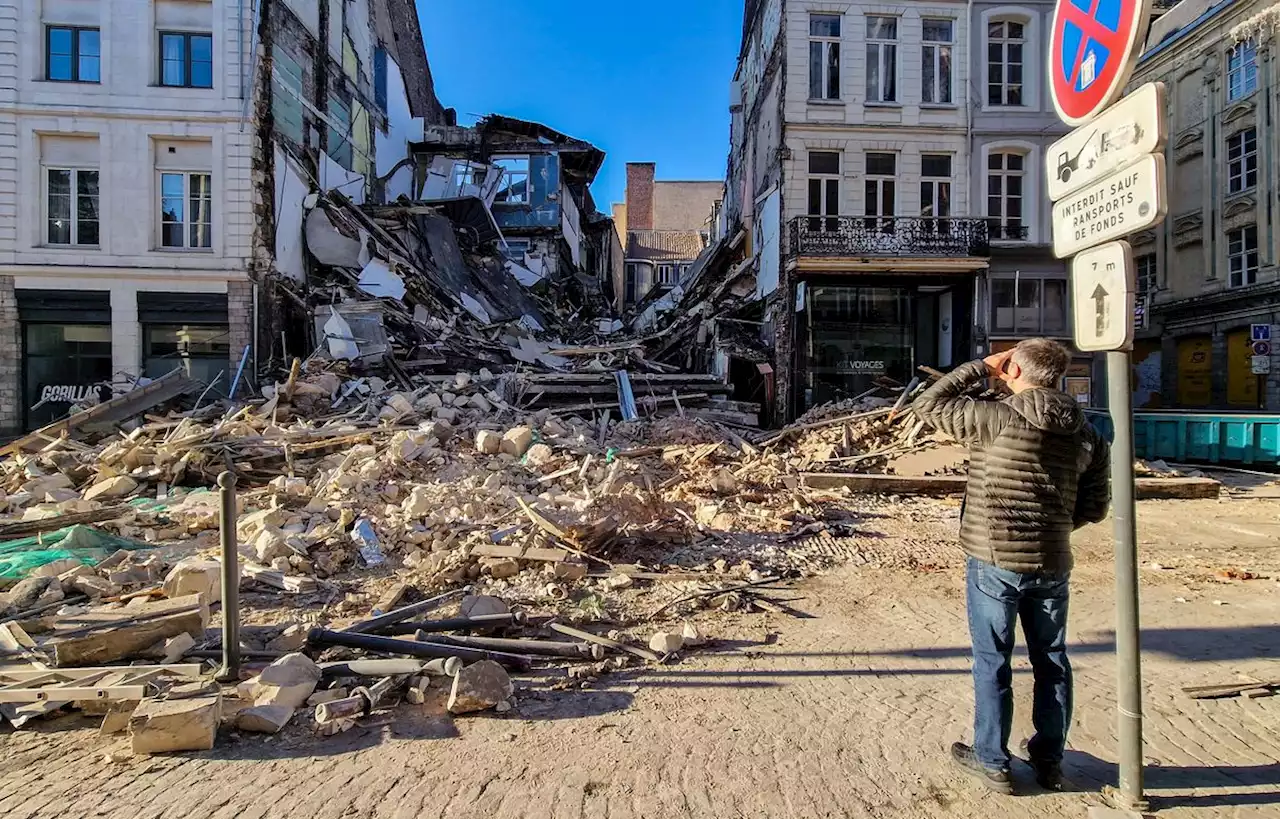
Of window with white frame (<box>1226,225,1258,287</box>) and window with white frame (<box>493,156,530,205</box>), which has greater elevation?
window with white frame (<box>493,156,530,205</box>)

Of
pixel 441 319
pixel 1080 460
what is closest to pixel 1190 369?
pixel 441 319

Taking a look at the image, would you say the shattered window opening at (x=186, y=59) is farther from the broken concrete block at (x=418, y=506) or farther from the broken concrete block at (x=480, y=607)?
the broken concrete block at (x=480, y=607)

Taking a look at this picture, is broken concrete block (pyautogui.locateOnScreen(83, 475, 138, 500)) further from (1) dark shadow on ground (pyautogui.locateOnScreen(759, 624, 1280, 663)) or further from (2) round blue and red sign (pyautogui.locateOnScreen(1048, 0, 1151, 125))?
(2) round blue and red sign (pyautogui.locateOnScreen(1048, 0, 1151, 125))

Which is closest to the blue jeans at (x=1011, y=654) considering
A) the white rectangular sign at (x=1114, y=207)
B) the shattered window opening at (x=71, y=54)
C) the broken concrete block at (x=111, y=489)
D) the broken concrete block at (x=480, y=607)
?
the white rectangular sign at (x=1114, y=207)

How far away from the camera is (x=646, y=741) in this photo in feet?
10.5

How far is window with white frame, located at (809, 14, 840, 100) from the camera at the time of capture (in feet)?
64.5

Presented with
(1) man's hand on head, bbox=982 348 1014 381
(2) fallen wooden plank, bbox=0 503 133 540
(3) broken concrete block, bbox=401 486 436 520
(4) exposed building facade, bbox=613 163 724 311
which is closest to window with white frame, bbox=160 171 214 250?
(2) fallen wooden plank, bbox=0 503 133 540

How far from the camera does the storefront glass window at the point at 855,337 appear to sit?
20000mm

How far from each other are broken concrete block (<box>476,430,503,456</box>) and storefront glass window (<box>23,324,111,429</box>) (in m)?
12.6

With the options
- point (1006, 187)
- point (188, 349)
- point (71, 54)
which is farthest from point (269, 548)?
point (1006, 187)

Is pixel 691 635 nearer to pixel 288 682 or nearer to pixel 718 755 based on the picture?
pixel 718 755

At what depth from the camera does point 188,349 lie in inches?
678

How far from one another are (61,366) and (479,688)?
19868mm

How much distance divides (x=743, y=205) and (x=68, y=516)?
23.2 metres
